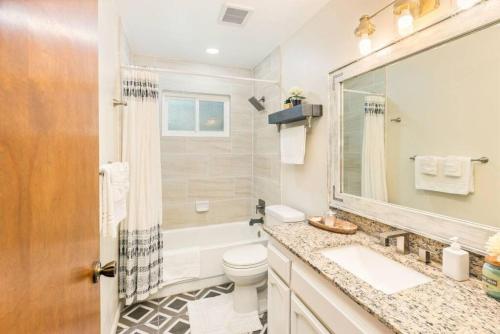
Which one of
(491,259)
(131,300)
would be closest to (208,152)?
(131,300)

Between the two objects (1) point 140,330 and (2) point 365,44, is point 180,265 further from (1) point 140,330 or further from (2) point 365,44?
(2) point 365,44

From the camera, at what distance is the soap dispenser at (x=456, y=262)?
0.98m

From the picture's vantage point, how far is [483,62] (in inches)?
40.2

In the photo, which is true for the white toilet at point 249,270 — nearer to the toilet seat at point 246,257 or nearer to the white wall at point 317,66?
the toilet seat at point 246,257

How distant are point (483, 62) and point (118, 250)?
2.64 metres

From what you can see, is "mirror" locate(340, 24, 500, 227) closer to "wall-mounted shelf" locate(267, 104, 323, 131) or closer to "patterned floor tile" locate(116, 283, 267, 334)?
"wall-mounted shelf" locate(267, 104, 323, 131)

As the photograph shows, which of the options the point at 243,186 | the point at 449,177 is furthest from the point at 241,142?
the point at 449,177

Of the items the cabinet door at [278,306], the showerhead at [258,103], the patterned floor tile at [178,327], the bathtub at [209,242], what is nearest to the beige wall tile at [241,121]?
the showerhead at [258,103]

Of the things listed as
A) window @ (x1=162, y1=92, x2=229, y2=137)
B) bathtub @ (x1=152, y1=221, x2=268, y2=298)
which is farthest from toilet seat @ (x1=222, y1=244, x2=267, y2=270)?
window @ (x1=162, y1=92, x2=229, y2=137)

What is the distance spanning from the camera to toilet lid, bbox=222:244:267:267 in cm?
213

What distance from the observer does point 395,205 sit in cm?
137

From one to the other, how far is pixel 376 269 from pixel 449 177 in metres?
0.57

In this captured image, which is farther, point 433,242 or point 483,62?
point 433,242

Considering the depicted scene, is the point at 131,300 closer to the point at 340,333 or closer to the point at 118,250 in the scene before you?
the point at 118,250
